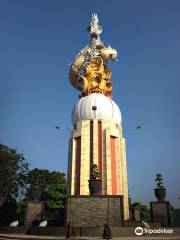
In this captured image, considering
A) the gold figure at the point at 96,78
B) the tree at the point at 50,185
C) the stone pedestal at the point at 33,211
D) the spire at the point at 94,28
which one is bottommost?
the stone pedestal at the point at 33,211

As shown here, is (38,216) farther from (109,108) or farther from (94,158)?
(109,108)

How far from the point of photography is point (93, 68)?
122 ft

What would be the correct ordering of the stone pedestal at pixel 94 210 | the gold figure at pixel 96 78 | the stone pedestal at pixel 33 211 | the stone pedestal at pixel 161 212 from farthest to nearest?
the gold figure at pixel 96 78, the stone pedestal at pixel 33 211, the stone pedestal at pixel 161 212, the stone pedestal at pixel 94 210

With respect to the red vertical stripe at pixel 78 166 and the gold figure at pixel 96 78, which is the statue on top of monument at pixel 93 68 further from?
the red vertical stripe at pixel 78 166

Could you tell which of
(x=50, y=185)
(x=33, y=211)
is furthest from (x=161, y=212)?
(x=50, y=185)

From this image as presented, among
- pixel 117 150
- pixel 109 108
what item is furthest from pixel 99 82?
pixel 117 150

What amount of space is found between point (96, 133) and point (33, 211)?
11.0 m

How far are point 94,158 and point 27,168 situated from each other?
13.0 m

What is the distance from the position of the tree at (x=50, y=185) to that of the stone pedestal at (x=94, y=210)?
21.2 meters

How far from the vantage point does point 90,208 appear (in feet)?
70.9

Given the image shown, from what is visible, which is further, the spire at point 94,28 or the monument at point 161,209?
the spire at point 94,28

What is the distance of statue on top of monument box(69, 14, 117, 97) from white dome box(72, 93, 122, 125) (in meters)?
1.79

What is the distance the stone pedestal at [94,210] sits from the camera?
21.2 meters

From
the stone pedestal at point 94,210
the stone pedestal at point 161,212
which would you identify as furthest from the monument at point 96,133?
the stone pedestal at point 161,212
